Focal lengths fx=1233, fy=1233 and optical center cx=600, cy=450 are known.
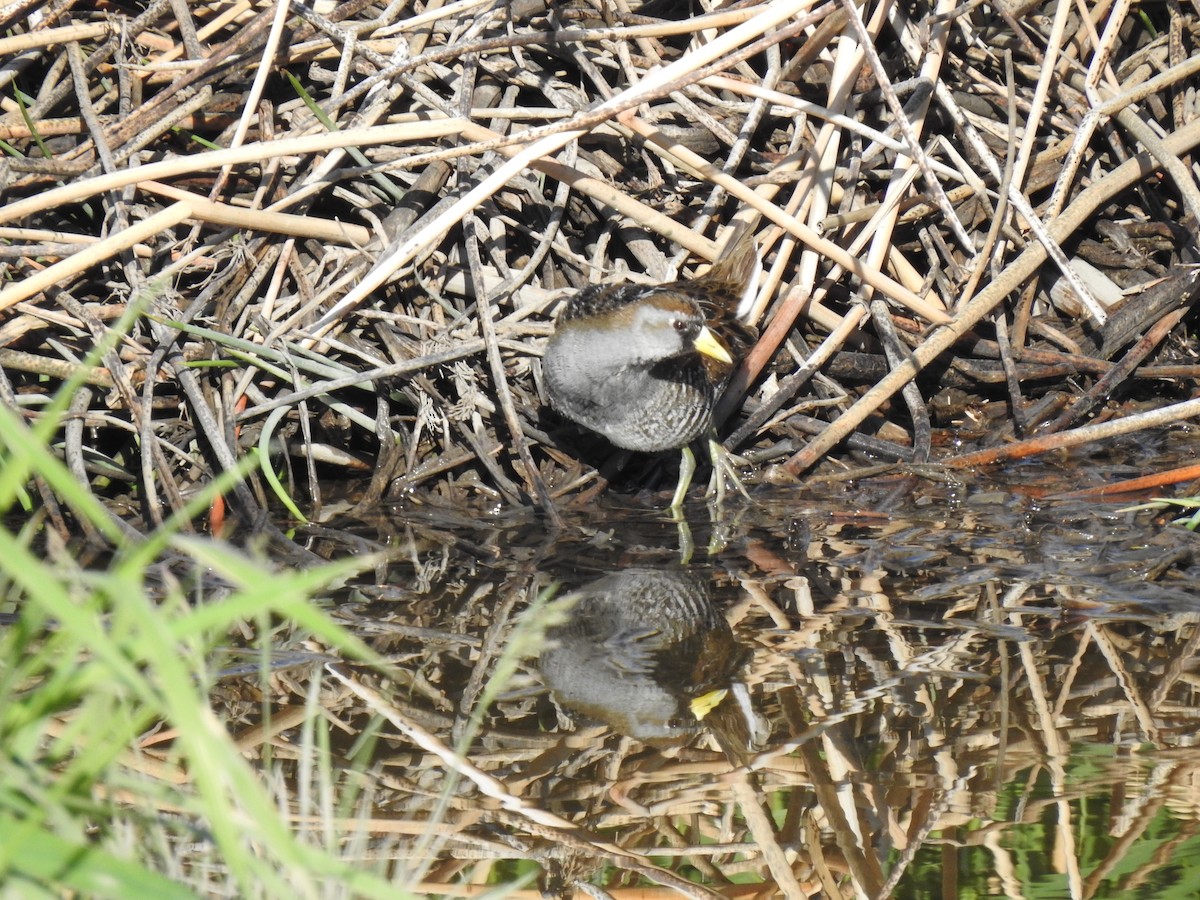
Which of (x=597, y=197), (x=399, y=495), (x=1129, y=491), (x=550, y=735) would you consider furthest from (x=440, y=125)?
(x=1129, y=491)

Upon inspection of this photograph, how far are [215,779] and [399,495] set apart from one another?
2918mm

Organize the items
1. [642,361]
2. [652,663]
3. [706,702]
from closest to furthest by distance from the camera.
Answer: [706,702] → [652,663] → [642,361]

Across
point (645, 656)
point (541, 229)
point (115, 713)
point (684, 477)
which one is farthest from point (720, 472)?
point (115, 713)

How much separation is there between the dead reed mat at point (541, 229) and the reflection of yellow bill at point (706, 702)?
1.36 m

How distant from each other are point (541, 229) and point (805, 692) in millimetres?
2247

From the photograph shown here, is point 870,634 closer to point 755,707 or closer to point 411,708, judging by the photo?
point 755,707

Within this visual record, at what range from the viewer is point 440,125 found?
371cm

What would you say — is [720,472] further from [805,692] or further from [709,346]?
[805,692]

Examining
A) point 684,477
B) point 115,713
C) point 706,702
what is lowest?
point 684,477

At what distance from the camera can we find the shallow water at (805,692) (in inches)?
77.1

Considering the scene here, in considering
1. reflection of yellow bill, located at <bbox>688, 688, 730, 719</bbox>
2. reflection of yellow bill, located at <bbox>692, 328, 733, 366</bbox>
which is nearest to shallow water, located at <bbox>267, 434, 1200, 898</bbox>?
reflection of yellow bill, located at <bbox>688, 688, 730, 719</bbox>

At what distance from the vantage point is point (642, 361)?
12.3ft

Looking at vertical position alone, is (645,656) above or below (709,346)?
below

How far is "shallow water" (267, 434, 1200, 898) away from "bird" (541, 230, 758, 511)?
30cm
